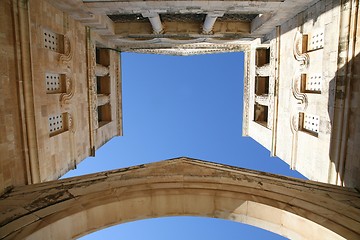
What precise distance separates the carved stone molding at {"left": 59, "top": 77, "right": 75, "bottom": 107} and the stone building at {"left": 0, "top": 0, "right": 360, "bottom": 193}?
0.05m

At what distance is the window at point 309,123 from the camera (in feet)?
42.8

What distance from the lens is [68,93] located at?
45.5ft

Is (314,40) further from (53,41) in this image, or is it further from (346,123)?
(53,41)

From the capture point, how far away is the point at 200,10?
1457 centimetres

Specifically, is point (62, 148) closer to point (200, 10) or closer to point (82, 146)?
point (82, 146)

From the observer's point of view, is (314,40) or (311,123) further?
(311,123)

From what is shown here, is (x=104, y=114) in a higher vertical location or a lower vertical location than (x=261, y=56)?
lower

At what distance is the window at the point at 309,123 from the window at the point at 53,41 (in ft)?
38.6

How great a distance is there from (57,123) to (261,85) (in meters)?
14.7

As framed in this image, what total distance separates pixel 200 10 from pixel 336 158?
914 cm

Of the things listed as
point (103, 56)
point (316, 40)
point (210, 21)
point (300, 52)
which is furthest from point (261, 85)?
point (103, 56)

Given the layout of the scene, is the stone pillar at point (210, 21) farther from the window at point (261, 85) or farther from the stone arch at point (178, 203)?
the stone arch at point (178, 203)

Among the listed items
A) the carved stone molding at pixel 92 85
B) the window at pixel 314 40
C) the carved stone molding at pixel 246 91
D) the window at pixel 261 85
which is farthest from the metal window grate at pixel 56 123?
the carved stone molding at pixel 246 91

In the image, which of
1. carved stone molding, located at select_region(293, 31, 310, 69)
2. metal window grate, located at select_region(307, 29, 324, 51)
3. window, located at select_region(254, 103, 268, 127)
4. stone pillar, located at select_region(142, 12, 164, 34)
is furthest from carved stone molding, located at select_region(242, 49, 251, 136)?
metal window grate, located at select_region(307, 29, 324, 51)
